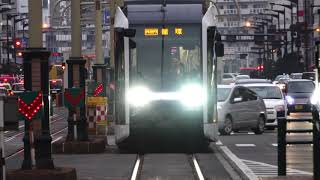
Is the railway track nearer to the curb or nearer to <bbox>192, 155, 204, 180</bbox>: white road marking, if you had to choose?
<bbox>192, 155, 204, 180</bbox>: white road marking

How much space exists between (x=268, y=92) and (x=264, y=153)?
1164cm

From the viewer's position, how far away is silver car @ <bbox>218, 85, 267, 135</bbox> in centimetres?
2880

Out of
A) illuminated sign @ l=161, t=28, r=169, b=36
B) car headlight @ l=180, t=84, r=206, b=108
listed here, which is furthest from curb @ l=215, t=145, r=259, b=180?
illuminated sign @ l=161, t=28, r=169, b=36

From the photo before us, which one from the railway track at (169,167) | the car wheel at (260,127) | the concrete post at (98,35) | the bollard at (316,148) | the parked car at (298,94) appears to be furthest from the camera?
the parked car at (298,94)

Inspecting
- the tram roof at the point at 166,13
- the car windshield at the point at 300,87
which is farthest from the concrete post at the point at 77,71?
the car windshield at the point at 300,87

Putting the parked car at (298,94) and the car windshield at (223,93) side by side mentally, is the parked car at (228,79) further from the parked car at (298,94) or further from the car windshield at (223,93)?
the car windshield at (223,93)

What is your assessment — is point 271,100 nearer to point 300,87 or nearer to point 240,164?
point 300,87

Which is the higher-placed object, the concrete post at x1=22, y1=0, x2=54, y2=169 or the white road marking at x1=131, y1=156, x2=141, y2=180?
the concrete post at x1=22, y1=0, x2=54, y2=169

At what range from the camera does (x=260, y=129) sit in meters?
30.1

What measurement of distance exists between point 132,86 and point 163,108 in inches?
37.6

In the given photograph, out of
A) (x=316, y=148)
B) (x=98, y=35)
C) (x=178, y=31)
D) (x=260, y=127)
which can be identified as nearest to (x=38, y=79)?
(x=316, y=148)

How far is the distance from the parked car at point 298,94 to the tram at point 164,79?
22.5m

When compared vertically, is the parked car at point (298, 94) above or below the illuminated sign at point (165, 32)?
below

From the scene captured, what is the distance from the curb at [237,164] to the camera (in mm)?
15453
